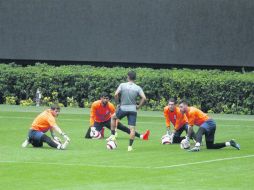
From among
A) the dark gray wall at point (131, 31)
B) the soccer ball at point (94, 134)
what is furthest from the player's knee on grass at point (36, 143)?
the dark gray wall at point (131, 31)

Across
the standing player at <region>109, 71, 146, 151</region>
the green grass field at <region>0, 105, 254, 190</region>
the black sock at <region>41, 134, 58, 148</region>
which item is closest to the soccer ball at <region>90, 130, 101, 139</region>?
the green grass field at <region>0, 105, 254, 190</region>

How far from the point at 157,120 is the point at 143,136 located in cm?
764

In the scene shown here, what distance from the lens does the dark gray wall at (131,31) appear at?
4372 cm

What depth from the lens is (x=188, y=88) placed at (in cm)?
4116

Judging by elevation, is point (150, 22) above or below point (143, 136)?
above

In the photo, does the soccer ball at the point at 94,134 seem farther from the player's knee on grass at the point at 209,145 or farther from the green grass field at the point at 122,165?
the player's knee on grass at the point at 209,145

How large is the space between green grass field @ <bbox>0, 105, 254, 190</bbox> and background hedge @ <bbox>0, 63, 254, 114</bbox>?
9272 mm

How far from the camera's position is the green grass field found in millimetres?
18891

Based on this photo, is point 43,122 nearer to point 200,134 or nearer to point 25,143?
point 25,143

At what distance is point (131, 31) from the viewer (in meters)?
45.4

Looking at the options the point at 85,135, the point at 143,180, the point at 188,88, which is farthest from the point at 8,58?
the point at 143,180

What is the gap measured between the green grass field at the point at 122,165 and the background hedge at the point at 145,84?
9.27 m

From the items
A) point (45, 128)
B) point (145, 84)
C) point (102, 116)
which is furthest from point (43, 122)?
point (145, 84)

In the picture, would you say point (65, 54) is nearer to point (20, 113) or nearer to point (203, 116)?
point (20, 113)
